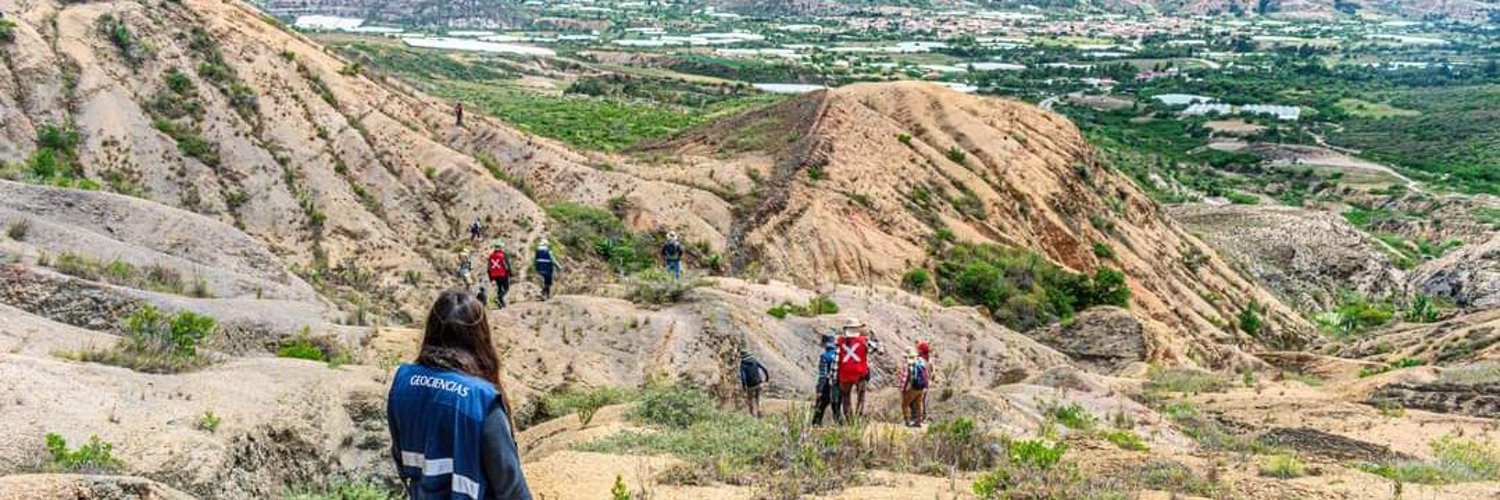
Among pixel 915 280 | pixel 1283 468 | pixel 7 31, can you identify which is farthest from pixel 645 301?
pixel 7 31

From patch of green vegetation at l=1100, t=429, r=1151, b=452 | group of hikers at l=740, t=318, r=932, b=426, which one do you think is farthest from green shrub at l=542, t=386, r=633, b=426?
patch of green vegetation at l=1100, t=429, r=1151, b=452

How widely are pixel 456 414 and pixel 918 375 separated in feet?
32.8

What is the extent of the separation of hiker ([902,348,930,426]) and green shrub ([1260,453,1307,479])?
13.3 feet

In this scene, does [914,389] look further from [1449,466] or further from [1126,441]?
[1449,466]

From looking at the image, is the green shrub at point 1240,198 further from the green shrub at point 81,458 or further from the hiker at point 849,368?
the green shrub at point 81,458

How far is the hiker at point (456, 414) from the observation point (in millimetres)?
4836

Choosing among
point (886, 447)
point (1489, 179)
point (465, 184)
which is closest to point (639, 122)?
point (465, 184)

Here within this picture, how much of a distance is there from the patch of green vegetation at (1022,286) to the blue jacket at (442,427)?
24920 mm

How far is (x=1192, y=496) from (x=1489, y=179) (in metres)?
81.4

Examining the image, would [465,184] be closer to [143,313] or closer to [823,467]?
[143,313]

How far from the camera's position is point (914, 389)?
1440 cm

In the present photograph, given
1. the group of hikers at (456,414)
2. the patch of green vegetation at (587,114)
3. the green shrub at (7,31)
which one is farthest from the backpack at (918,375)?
the patch of green vegetation at (587,114)

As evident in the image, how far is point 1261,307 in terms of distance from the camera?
37.2m

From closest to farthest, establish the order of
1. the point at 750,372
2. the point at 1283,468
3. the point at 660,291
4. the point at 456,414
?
the point at 456,414 < the point at 1283,468 < the point at 750,372 < the point at 660,291
